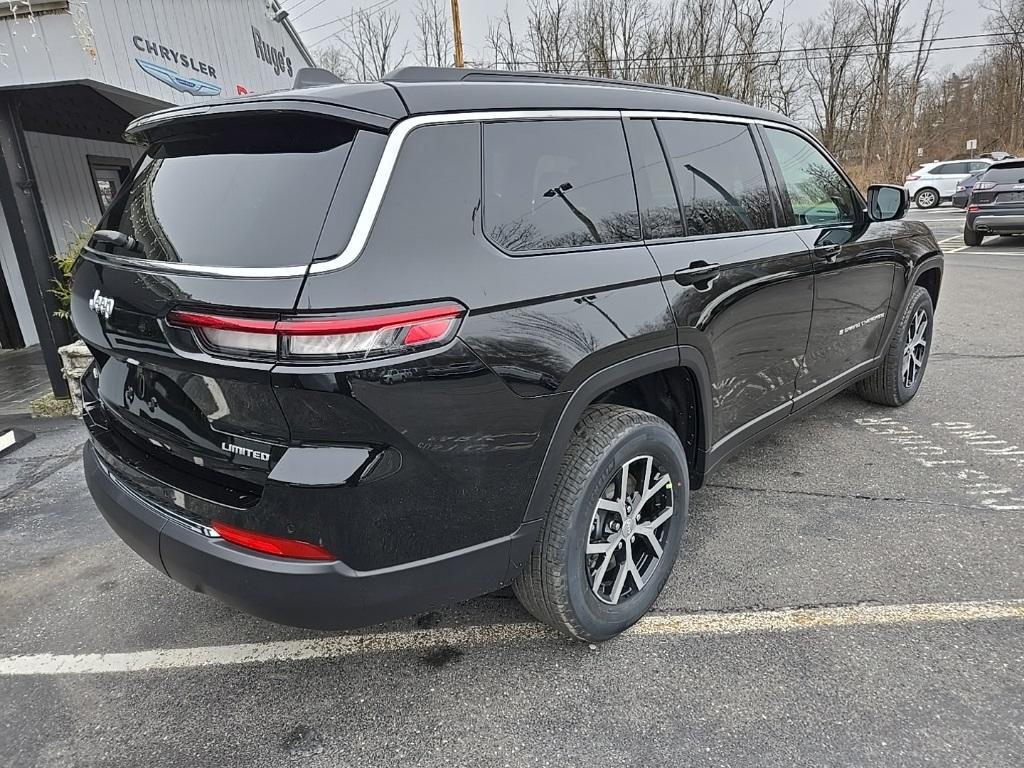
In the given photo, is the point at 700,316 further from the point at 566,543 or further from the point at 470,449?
the point at 470,449

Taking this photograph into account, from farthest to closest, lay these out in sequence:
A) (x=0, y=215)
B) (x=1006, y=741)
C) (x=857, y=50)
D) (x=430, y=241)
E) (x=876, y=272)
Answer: (x=857, y=50) < (x=0, y=215) < (x=876, y=272) < (x=1006, y=741) < (x=430, y=241)

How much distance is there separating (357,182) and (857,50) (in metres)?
50.7

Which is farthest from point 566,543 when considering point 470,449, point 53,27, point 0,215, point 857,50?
point 857,50

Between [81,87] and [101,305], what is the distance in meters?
5.12

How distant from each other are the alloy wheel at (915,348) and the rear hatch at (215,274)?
4.18m

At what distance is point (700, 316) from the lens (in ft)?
8.37

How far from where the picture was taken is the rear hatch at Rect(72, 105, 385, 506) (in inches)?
65.8

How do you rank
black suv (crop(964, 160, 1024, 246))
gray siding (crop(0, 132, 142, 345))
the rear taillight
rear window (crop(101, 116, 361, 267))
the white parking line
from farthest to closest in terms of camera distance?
1. black suv (crop(964, 160, 1024, 246))
2. gray siding (crop(0, 132, 142, 345))
3. the white parking line
4. rear window (crop(101, 116, 361, 267))
5. the rear taillight

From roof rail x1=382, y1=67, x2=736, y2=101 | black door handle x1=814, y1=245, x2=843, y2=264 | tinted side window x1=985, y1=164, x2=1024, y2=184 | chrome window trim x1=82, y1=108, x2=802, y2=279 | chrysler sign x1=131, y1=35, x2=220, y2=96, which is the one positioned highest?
chrysler sign x1=131, y1=35, x2=220, y2=96

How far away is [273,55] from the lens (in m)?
10.3

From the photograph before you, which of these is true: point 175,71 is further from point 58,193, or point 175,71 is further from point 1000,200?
point 1000,200

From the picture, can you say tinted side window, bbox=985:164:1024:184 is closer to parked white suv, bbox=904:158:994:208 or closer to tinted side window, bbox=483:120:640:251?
tinted side window, bbox=483:120:640:251

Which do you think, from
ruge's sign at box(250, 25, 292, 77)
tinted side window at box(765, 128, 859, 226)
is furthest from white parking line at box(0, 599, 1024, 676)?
ruge's sign at box(250, 25, 292, 77)

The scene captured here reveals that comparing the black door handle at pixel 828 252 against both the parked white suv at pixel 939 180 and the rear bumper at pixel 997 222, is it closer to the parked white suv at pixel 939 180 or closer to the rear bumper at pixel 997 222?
the rear bumper at pixel 997 222
